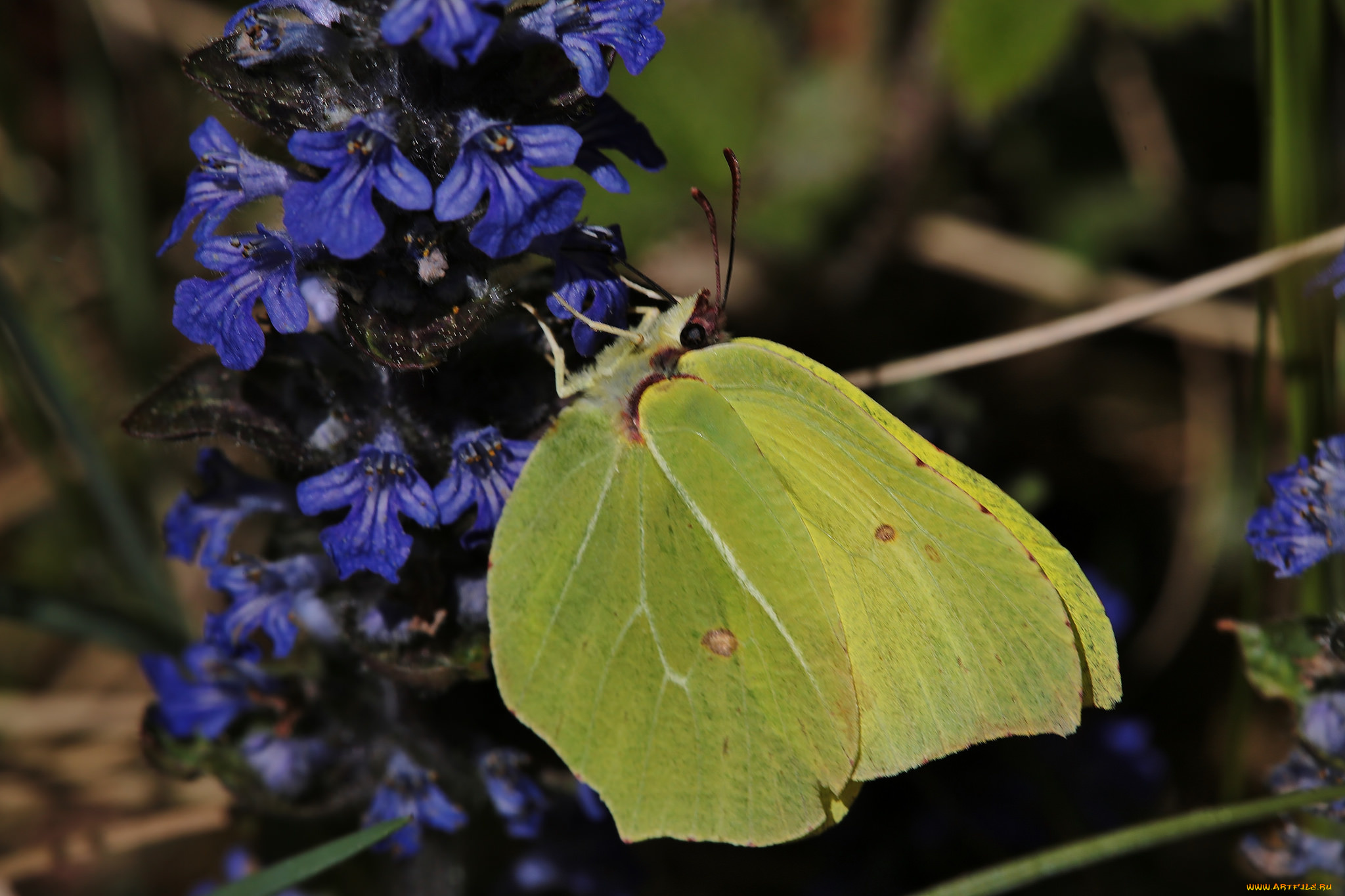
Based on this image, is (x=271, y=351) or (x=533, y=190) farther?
(x=271, y=351)

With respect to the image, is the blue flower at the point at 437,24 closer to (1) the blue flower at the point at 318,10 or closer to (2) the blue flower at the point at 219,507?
(1) the blue flower at the point at 318,10

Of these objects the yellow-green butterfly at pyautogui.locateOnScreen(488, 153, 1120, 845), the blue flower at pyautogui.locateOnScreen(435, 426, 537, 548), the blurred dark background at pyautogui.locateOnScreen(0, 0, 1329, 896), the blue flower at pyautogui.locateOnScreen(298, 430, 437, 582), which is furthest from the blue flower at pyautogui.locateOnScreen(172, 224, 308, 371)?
the blurred dark background at pyautogui.locateOnScreen(0, 0, 1329, 896)

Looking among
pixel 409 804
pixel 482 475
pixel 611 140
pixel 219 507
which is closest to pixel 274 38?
pixel 611 140

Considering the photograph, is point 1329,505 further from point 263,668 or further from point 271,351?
point 263,668

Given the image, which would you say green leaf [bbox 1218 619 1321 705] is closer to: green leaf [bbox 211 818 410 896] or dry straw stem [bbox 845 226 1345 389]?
dry straw stem [bbox 845 226 1345 389]

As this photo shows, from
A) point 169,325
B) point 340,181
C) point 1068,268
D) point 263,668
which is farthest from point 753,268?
point 340,181

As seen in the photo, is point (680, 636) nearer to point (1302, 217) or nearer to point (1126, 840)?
point (1126, 840)

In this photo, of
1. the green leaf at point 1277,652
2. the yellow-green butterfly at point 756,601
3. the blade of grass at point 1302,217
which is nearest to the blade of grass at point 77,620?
the yellow-green butterfly at point 756,601
